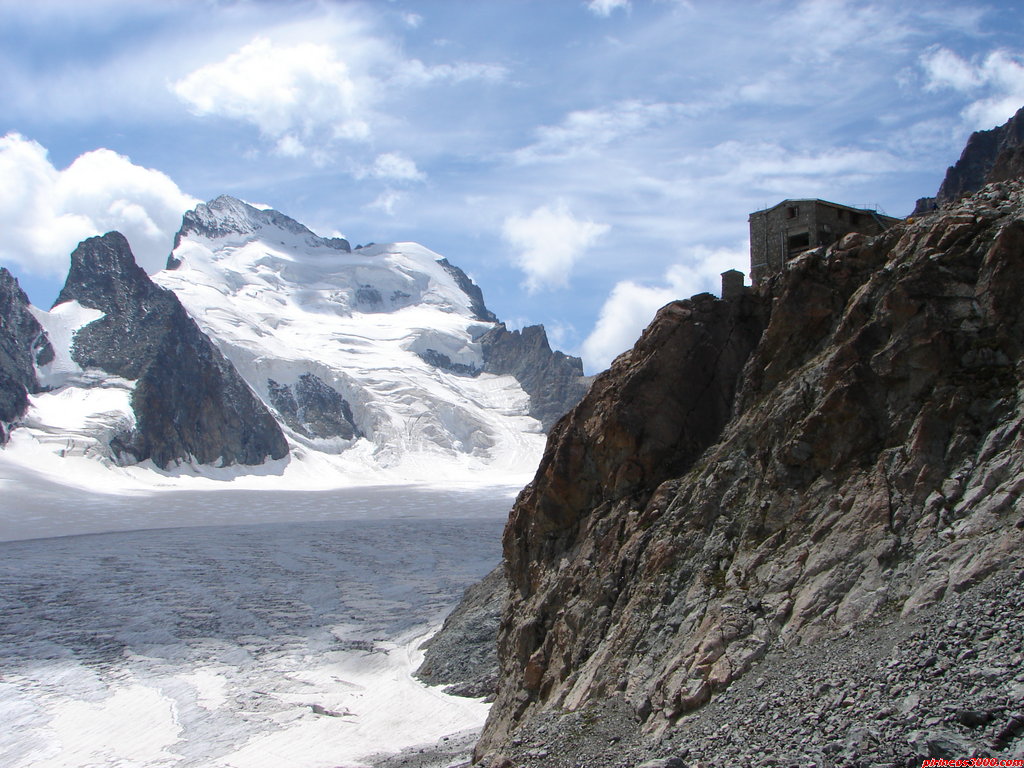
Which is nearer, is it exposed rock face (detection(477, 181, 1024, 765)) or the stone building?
exposed rock face (detection(477, 181, 1024, 765))

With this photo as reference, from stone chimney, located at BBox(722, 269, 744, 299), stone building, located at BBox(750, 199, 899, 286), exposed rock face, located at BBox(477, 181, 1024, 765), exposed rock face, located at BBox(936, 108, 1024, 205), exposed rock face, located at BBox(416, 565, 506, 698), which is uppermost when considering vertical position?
exposed rock face, located at BBox(936, 108, 1024, 205)

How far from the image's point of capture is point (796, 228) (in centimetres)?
2870

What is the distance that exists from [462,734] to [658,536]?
19.7m

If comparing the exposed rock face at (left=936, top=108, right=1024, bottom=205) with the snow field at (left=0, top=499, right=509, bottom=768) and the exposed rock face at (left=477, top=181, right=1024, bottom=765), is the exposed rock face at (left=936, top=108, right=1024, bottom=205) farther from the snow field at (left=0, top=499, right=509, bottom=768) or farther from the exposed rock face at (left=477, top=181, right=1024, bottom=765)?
the exposed rock face at (left=477, top=181, right=1024, bottom=765)

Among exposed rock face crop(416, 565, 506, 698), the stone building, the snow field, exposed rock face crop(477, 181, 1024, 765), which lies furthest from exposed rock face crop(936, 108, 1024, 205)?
exposed rock face crop(477, 181, 1024, 765)

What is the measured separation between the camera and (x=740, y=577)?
21.8 meters

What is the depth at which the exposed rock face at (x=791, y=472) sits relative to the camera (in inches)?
756

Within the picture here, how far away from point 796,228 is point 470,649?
3274 cm

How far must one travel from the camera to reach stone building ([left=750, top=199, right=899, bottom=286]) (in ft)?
93.8

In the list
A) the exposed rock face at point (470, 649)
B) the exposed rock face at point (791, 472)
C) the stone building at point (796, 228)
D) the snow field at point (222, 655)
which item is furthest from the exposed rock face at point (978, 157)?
the exposed rock face at point (791, 472)

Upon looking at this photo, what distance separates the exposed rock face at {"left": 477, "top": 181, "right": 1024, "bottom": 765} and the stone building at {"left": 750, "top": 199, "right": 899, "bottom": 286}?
2274 millimetres

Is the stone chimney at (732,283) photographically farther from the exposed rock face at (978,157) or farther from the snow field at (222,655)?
the exposed rock face at (978,157)

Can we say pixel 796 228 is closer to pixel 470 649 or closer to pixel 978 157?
pixel 470 649

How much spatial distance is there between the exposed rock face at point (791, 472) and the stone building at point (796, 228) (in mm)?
2274
